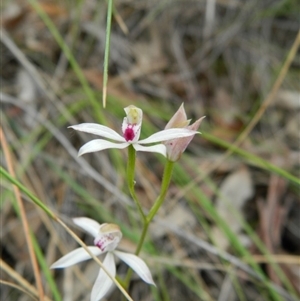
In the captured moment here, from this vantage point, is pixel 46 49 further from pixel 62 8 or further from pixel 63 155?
pixel 63 155

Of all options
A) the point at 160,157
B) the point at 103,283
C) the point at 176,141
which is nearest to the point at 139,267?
the point at 103,283

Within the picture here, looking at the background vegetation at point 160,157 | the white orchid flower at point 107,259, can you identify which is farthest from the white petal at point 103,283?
the background vegetation at point 160,157

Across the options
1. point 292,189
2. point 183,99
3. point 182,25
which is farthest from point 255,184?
point 182,25

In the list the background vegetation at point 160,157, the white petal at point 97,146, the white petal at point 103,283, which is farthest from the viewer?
the background vegetation at point 160,157

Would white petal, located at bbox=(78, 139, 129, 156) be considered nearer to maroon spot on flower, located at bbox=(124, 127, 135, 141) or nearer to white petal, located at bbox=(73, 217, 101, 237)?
maroon spot on flower, located at bbox=(124, 127, 135, 141)

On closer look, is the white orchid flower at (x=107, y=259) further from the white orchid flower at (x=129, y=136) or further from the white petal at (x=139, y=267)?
the white orchid flower at (x=129, y=136)

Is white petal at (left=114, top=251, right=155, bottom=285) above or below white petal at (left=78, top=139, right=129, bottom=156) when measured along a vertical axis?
below

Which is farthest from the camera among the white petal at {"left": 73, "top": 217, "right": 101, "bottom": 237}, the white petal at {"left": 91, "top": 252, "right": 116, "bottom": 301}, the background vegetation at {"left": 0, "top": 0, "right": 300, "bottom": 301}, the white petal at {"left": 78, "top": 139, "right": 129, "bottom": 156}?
the background vegetation at {"left": 0, "top": 0, "right": 300, "bottom": 301}

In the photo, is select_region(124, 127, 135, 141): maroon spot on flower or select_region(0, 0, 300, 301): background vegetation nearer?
select_region(124, 127, 135, 141): maroon spot on flower

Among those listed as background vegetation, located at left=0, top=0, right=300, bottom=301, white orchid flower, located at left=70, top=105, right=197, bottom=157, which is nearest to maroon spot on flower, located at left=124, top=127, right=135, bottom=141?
white orchid flower, located at left=70, top=105, right=197, bottom=157
